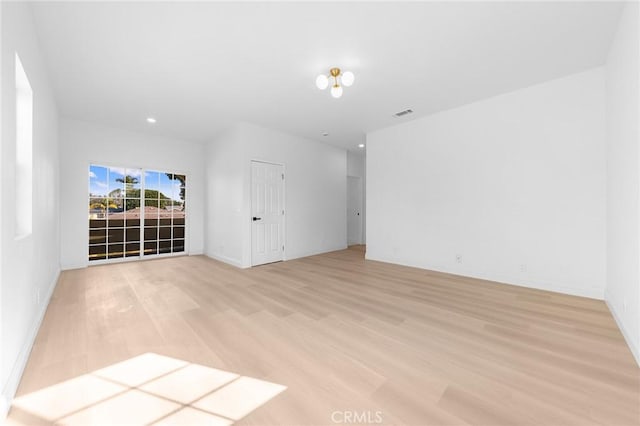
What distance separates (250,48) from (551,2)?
276 cm

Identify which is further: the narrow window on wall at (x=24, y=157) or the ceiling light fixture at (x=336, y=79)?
the ceiling light fixture at (x=336, y=79)

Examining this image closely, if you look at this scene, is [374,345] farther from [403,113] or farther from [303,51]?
[403,113]

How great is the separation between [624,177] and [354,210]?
6.12 m

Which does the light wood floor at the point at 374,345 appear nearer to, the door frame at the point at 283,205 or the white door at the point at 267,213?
the door frame at the point at 283,205

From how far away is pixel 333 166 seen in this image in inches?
269

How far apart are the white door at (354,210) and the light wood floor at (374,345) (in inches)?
171

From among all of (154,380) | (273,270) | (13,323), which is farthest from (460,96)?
(13,323)

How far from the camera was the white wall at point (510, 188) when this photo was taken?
126 inches

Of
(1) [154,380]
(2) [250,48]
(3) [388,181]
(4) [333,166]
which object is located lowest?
(1) [154,380]

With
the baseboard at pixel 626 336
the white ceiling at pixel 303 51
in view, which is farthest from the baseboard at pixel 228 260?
the baseboard at pixel 626 336

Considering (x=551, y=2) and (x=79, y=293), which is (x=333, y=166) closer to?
(x=551, y=2)
